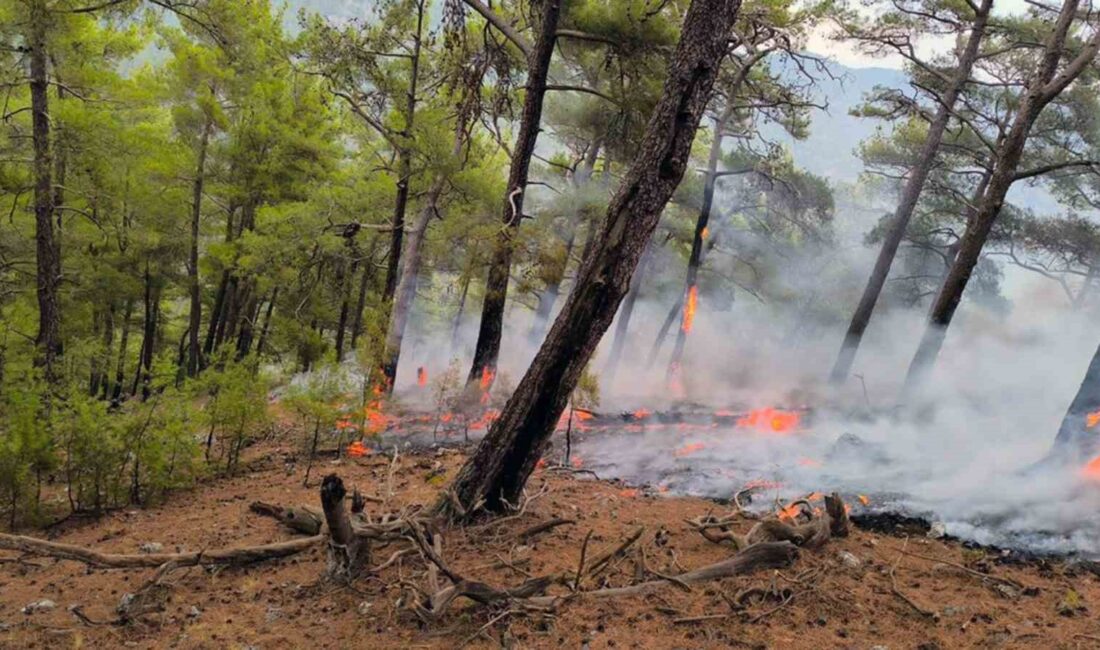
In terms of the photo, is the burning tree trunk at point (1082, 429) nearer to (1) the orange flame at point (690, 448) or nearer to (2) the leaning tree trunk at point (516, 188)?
(1) the orange flame at point (690, 448)

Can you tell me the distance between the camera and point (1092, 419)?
6688mm

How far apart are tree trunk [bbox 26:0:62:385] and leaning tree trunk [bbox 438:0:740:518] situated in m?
7.38

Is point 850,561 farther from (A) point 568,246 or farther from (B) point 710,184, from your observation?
(B) point 710,184

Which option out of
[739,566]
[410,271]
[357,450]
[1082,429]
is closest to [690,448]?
[1082,429]

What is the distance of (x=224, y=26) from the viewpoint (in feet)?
30.8

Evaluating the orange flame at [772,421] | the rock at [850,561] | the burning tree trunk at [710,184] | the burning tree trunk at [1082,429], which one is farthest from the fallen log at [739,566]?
the burning tree trunk at [710,184]

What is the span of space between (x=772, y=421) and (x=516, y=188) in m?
6.24

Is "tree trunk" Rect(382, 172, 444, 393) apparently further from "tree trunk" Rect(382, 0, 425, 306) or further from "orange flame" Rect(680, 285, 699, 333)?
"orange flame" Rect(680, 285, 699, 333)

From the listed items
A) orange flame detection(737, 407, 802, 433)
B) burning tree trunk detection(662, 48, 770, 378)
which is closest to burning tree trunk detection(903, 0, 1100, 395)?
orange flame detection(737, 407, 802, 433)

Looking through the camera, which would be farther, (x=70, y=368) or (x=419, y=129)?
(x=419, y=129)

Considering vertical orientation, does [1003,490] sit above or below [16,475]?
above

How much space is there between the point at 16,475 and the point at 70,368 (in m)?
1.79

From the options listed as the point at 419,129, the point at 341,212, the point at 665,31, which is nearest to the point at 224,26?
the point at 419,129

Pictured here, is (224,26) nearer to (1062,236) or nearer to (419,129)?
(419,129)
